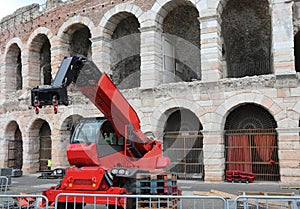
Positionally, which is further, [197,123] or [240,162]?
[197,123]

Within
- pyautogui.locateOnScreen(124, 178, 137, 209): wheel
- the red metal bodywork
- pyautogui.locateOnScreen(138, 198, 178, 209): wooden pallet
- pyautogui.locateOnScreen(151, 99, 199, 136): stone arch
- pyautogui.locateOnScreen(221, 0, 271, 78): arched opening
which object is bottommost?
pyautogui.locateOnScreen(138, 198, 178, 209): wooden pallet

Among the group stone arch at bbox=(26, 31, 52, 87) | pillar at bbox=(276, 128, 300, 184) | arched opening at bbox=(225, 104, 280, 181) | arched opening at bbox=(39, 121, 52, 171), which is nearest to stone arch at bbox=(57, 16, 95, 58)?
stone arch at bbox=(26, 31, 52, 87)

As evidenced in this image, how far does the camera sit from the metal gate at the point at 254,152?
14109 mm

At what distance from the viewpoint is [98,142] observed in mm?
7621

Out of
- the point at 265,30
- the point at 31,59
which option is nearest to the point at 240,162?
the point at 265,30

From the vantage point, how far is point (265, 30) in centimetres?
1759

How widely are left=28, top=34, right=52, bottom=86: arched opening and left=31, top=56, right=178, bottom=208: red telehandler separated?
13.0m

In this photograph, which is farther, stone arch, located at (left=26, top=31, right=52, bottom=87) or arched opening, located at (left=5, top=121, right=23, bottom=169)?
arched opening, located at (left=5, top=121, right=23, bottom=169)

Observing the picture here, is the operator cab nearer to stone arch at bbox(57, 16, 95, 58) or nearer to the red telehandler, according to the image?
the red telehandler

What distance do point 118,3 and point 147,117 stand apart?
18.1 ft

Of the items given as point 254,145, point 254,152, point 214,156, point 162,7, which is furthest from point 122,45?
point 254,152

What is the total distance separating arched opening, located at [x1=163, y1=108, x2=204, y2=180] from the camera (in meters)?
15.9

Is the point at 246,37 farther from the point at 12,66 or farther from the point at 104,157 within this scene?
the point at 12,66

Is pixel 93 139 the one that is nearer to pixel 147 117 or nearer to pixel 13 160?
pixel 147 117
